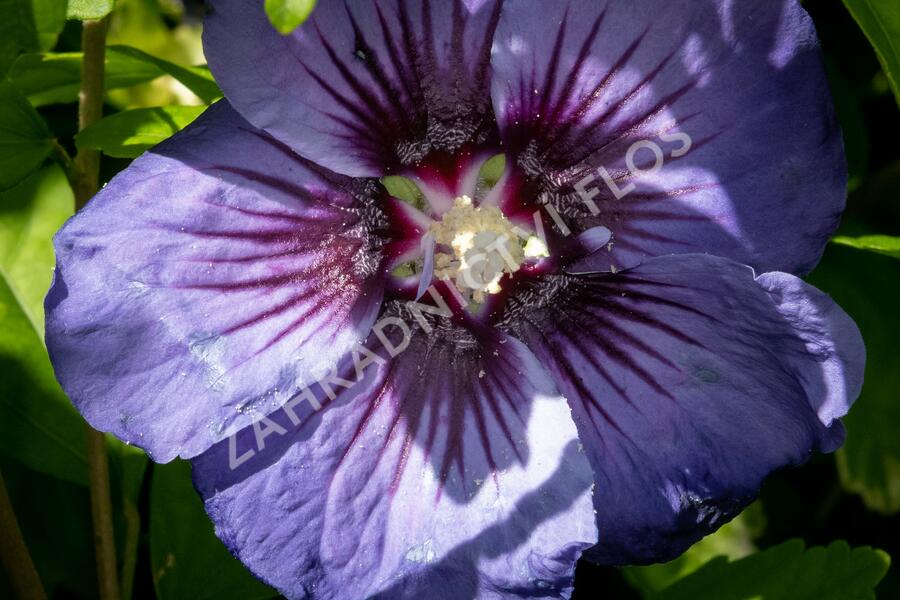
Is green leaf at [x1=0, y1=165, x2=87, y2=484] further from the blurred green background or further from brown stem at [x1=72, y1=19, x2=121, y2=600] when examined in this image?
brown stem at [x1=72, y1=19, x2=121, y2=600]

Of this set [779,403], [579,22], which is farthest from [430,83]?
[779,403]

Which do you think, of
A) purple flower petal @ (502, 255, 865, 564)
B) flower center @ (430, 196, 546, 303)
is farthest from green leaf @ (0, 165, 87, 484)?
purple flower petal @ (502, 255, 865, 564)

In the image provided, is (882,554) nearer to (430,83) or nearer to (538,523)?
(538,523)

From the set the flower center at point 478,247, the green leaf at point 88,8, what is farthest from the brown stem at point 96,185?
the flower center at point 478,247

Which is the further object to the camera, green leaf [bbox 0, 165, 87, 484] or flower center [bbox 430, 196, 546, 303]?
green leaf [bbox 0, 165, 87, 484]

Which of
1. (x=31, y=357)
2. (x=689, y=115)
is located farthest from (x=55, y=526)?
(x=689, y=115)

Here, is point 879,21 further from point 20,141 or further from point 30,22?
point 20,141
